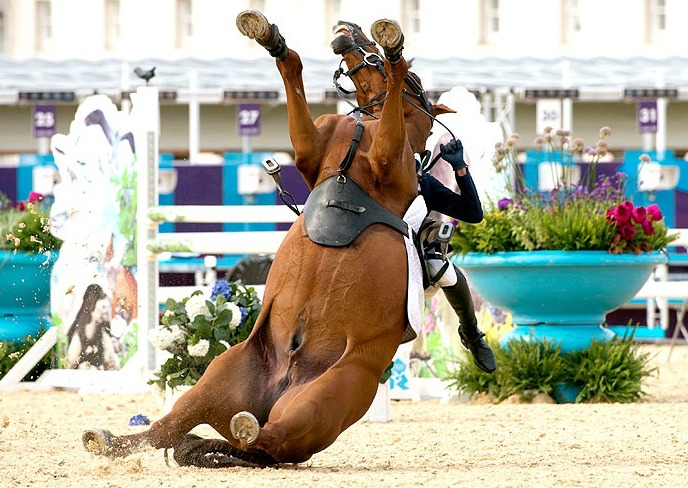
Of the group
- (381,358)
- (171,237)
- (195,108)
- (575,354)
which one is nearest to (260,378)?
(381,358)

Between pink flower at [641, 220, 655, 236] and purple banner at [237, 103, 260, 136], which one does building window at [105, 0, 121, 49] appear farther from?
pink flower at [641, 220, 655, 236]

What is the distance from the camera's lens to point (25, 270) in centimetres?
862

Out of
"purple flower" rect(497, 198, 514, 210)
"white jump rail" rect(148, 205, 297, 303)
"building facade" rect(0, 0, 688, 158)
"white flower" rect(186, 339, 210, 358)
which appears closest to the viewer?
"white flower" rect(186, 339, 210, 358)

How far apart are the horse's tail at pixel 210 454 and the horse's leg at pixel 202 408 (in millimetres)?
128

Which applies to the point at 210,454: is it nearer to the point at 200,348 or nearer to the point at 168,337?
the point at 200,348

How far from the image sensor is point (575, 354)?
7.63 metres

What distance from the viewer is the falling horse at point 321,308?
4.53 meters

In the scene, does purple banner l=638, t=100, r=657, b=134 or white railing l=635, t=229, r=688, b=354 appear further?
purple banner l=638, t=100, r=657, b=134

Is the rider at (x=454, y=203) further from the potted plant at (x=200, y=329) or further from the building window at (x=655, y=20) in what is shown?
the building window at (x=655, y=20)

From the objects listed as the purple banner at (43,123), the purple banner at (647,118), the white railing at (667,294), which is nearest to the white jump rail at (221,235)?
the white railing at (667,294)

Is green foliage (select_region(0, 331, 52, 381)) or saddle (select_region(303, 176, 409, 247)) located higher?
saddle (select_region(303, 176, 409, 247))

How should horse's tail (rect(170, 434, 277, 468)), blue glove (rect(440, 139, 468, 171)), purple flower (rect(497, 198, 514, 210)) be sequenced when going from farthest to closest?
purple flower (rect(497, 198, 514, 210))
blue glove (rect(440, 139, 468, 171))
horse's tail (rect(170, 434, 277, 468))

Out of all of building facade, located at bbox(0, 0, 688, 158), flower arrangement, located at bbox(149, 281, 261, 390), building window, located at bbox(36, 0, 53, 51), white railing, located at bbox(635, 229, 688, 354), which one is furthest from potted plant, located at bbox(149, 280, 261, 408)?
building window, located at bbox(36, 0, 53, 51)

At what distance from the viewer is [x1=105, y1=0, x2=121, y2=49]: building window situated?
3396cm
